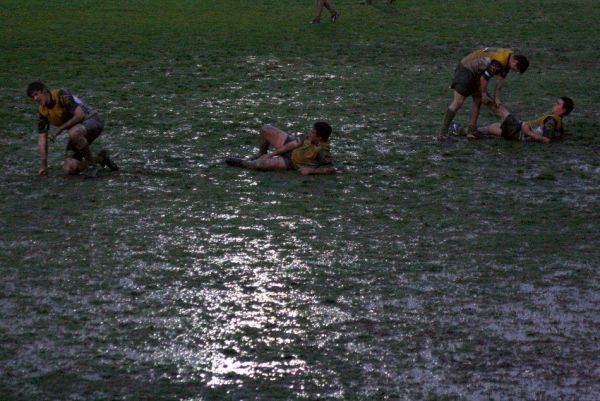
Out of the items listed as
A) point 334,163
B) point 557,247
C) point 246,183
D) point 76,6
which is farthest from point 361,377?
point 76,6

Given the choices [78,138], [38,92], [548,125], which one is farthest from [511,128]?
[38,92]

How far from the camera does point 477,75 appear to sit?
13422 millimetres

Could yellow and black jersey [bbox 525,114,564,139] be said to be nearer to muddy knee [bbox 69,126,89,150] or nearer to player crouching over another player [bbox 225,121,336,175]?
player crouching over another player [bbox 225,121,336,175]

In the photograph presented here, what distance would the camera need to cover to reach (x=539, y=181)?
11.7m

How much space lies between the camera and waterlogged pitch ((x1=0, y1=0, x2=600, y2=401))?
6.87 m

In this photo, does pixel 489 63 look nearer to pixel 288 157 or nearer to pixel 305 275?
pixel 288 157

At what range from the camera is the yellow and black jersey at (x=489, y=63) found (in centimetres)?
1312

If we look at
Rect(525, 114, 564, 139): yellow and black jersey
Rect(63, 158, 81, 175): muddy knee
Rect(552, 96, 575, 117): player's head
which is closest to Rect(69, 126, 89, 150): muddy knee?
Rect(63, 158, 81, 175): muddy knee

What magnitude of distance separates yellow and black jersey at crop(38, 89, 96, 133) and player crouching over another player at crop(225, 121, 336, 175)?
1.86m

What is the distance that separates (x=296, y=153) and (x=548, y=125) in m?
3.61

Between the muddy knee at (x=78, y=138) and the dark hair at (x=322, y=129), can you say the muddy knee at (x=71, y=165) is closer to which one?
the muddy knee at (x=78, y=138)

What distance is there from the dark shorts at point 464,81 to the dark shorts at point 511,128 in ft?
1.96

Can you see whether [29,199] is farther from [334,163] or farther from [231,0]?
[231,0]

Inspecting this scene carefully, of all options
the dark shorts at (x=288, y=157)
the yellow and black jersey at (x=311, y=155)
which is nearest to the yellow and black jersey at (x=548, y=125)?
the yellow and black jersey at (x=311, y=155)
